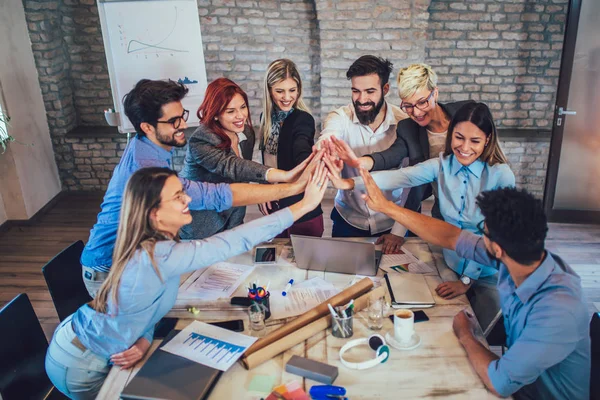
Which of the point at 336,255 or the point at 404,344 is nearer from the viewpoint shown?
the point at 404,344

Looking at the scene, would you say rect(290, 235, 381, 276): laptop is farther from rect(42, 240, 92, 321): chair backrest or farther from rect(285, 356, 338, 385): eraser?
rect(42, 240, 92, 321): chair backrest

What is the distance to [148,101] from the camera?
2326mm

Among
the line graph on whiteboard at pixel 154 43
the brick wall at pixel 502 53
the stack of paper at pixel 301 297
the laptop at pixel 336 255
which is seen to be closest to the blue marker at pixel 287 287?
the stack of paper at pixel 301 297

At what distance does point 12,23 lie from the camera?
480 cm

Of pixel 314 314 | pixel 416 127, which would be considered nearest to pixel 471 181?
pixel 416 127

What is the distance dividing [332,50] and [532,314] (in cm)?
361

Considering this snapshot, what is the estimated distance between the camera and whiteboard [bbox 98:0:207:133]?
15.3 ft

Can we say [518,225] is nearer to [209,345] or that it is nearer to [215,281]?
[209,345]

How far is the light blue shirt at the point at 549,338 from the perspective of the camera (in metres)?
1.61

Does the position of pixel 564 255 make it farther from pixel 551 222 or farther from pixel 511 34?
pixel 511 34

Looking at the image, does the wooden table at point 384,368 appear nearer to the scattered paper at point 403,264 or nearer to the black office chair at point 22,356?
the scattered paper at point 403,264

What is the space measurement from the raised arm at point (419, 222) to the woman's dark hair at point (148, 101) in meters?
0.95

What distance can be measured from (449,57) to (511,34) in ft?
1.95

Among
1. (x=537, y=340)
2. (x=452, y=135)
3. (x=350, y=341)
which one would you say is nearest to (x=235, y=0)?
(x=452, y=135)
